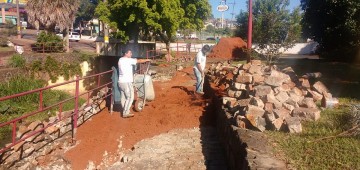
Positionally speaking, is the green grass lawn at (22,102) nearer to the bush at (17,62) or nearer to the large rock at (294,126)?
the bush at (17,62)

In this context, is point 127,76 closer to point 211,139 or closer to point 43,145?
point 211,139

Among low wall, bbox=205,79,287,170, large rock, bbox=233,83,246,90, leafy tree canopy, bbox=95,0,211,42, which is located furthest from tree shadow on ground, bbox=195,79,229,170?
leafy tree canopy, bbox=95,0,211,42

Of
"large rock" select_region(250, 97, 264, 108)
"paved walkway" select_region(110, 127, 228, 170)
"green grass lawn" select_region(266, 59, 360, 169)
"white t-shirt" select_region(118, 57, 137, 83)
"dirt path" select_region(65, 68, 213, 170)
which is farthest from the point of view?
"white t-shirt" select_region(118, 57, 137, 83)

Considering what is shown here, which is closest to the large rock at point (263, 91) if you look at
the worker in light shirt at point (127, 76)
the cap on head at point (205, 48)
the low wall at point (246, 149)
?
the low wall at point (246, 149)

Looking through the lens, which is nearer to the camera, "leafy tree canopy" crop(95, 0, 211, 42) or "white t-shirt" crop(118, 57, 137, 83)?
"white t-shirt" crop(118, 57, 137, 83)

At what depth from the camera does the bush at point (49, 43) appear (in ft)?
86.4

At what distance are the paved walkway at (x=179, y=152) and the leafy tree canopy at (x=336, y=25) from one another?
31.8ft

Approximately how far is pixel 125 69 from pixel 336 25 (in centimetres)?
1198

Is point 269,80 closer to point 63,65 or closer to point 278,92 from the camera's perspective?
point 278,92

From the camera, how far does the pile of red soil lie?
27.6m

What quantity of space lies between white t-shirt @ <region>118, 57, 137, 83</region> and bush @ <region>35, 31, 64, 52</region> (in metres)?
20.5

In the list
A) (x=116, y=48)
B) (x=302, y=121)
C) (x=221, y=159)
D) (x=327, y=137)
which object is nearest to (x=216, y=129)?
(x=221, y=159)

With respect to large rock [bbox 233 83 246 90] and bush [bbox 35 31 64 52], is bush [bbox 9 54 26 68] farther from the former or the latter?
large rock [bbox 233 83 246 90]

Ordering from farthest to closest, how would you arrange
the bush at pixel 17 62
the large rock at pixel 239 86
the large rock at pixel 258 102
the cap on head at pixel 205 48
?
the bush at pixel 17 62
the cap on head at pixel 205 48
the large rock at pixel 239 86
the large rock at pixel 258 102
